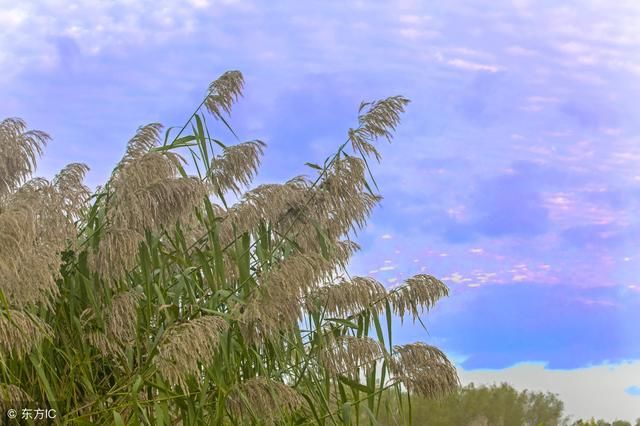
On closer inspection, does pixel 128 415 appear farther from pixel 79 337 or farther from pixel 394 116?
pixel 394 116

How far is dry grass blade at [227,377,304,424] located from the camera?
2.57m

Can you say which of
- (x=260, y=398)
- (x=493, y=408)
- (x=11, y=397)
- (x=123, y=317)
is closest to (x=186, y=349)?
(x=260, y=398)

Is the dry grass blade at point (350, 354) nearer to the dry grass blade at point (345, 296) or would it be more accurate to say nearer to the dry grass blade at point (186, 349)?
the dry grass blade at point (345, 296)

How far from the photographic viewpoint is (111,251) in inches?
102

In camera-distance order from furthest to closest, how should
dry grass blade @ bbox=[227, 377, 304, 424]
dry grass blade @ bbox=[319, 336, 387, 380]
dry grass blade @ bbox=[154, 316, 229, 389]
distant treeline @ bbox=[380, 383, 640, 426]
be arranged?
distant treeline @ bbox=[380, 383, 640, 426], dry grass blade @ bbox=[319, 336, 387, 380], dry grass blade @ bbox=[227, 377, 304, 424], dry grass blade @ bbox=[154, 316, 229, 389]

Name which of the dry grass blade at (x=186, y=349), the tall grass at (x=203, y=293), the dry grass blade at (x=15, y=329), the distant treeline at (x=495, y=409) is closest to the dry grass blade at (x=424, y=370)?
the tall grass at (x=203, y=293)

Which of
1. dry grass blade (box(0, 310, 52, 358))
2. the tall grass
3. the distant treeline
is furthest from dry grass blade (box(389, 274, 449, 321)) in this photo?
the distant treeline

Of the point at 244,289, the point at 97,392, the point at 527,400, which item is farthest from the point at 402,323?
the point at 527,400

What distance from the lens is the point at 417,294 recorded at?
10.1ft

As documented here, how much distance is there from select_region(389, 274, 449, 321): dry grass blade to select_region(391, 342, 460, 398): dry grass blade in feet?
0.51

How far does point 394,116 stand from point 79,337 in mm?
1393

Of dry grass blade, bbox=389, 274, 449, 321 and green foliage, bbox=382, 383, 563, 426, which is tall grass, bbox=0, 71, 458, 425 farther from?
green foliage, bbox=382, 383, 563, 426

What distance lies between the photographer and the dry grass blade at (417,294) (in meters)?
3.06

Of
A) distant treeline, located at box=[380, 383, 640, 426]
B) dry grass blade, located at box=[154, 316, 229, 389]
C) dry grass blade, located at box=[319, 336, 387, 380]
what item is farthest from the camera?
distant treeline, located at box=[380, 383, 640, 426]
